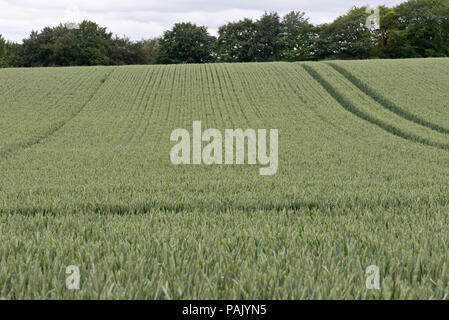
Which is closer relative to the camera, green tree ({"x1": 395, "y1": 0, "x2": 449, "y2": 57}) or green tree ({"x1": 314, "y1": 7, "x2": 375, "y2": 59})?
green tree ({"x1": 395, "y1": 0, "x2": 449, "y2": 57})

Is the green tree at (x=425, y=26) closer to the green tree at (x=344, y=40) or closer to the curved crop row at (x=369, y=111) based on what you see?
the green tree at (x=344, y=40)

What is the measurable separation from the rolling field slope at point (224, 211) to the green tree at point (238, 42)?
55485 millimetres

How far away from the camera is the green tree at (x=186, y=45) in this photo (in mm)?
74000

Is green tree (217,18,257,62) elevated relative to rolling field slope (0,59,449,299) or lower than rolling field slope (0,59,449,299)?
elevated

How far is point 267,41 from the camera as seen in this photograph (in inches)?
3051

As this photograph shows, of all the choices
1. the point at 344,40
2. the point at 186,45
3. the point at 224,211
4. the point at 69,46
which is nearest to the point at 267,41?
the point at 344,40

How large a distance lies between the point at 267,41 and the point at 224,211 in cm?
7657

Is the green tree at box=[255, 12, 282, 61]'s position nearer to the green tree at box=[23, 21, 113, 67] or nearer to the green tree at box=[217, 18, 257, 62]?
the green tree at box=[217, 18, 257, 62]

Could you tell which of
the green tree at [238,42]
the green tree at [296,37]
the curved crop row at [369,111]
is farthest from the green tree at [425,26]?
the curved crop row at [369,111]

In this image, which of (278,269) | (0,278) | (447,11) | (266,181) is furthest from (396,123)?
(447,11)

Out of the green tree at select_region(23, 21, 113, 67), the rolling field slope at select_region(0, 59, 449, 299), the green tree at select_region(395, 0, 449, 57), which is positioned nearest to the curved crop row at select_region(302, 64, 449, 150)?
the rolling field slope at select_region(0, 59, 449, 299)

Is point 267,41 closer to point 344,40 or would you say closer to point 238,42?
point 238,42

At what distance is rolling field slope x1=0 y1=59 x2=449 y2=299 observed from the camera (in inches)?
120
